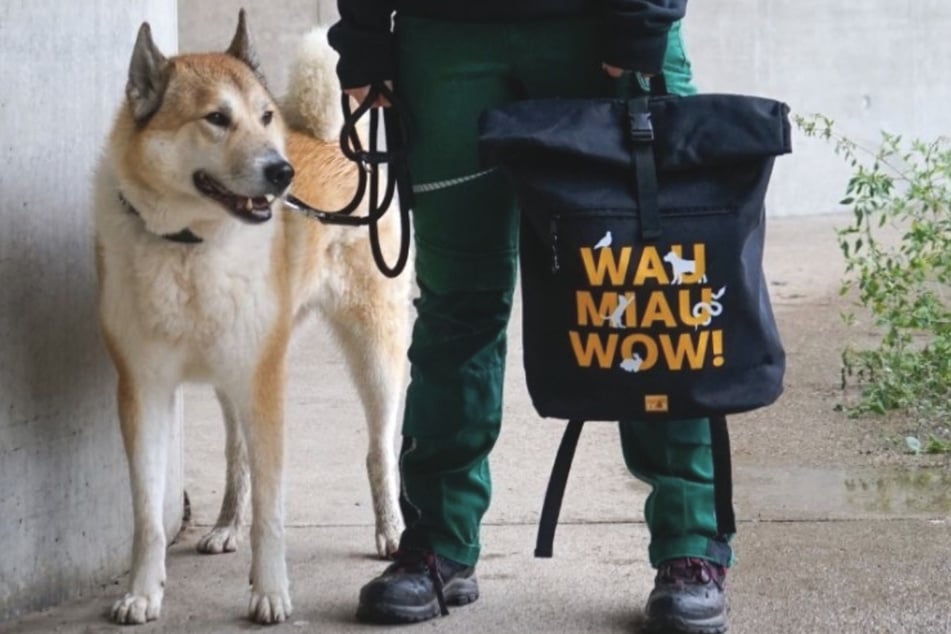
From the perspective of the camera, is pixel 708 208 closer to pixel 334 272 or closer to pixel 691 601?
pixel 691 601

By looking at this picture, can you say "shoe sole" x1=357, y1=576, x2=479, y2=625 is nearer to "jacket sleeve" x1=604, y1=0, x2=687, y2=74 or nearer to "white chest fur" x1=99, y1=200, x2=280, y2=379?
"white chest fur" x1=99, y1=200, x2=280, y2=379

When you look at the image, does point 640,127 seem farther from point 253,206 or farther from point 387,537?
point 387,537

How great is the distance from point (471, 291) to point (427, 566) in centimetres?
68

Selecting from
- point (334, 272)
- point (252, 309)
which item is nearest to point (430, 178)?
point (252, 309)

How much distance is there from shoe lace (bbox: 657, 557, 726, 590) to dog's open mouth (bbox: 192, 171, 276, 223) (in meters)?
1.25

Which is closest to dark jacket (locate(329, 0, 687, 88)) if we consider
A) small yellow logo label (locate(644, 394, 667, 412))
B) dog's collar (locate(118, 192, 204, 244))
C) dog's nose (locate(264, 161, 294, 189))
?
dog's nose (locate(264, 161, 294, 189))

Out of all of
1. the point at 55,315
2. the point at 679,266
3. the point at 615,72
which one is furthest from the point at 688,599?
the point at 55,315

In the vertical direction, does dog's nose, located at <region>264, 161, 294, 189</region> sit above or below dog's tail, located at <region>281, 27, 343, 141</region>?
below

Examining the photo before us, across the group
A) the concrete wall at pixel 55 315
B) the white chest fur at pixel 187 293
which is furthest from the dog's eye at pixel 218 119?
the concrete wall at pixel 55 315

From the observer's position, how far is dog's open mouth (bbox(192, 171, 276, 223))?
3.90 metres

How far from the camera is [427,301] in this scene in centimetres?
394

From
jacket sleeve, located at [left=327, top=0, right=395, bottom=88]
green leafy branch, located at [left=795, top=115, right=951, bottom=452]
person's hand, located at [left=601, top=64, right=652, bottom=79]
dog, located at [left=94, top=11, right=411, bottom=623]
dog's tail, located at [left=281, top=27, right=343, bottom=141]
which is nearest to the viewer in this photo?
person's hand, located at [left=601, top=64, right=652, bottom=79]

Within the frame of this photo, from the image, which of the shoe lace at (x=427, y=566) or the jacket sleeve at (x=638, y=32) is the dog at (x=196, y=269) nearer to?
the shoe lace at (x=427, y=566)

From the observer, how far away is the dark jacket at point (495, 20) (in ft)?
11.6
